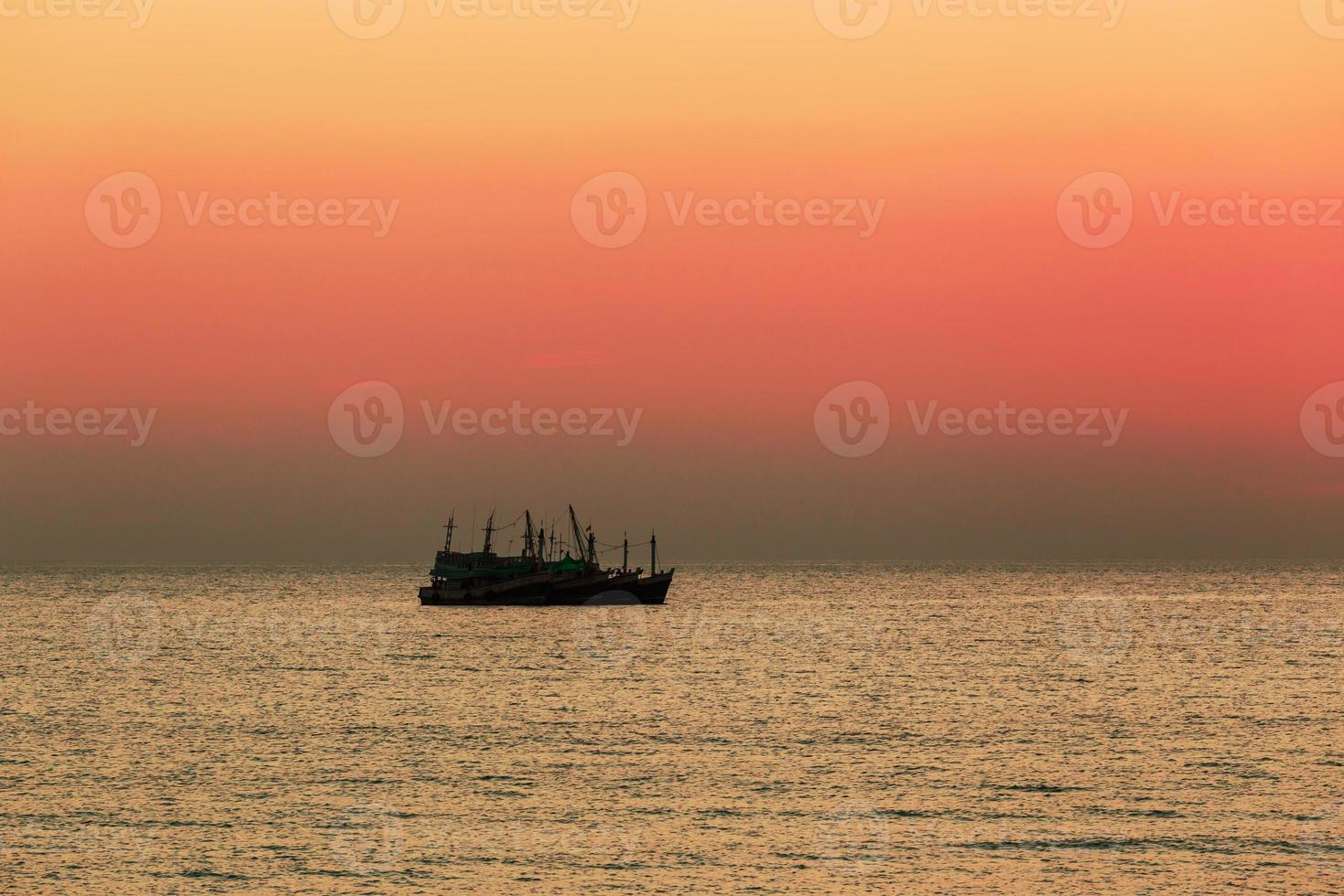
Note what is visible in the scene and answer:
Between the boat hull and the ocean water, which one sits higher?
the boat hull

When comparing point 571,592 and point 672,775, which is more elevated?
point 571,592

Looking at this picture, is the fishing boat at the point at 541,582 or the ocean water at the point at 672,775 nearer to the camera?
the ocean water at the point at 672,775

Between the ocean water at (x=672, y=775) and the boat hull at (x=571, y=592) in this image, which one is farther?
the boat hull at (x=571, y=592)

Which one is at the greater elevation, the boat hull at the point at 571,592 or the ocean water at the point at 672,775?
the boat hull at the point at 571,592

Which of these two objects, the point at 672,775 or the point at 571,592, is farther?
the point at 571,592

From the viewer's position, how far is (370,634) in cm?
15838

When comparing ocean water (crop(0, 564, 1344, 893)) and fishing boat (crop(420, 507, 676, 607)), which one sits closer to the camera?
ocean water (crop(0, 564, 1344, 893))

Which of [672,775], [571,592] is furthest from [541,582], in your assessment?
[672,775]

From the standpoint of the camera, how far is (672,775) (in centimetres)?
5991

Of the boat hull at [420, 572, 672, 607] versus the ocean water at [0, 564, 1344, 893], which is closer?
the ocean water at [0, 564, 1344, 893]

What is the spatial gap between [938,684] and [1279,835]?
50.9 m

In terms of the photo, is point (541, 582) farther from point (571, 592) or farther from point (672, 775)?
point (672, 775)

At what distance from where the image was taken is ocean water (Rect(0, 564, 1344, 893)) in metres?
44.7

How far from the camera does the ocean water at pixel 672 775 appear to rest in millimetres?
44656
